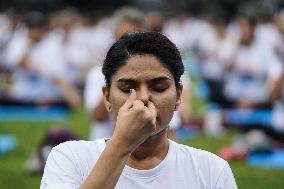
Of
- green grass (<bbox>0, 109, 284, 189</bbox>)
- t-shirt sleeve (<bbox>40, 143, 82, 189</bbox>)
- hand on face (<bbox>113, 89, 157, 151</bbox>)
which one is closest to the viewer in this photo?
hand on face (<bbox>113, 89, 157, 151</bbox>)

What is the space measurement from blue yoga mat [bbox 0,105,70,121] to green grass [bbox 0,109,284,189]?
0.31 m

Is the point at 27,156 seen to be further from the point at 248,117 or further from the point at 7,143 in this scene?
the point at 248,117

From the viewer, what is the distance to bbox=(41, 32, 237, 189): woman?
2443 millimetres

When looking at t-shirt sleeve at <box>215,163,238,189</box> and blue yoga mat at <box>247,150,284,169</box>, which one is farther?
blue yoga mat at <box>247,150,284,169</box>

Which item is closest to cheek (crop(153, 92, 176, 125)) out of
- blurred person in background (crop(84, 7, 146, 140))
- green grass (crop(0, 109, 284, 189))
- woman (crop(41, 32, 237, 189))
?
woman (crop(41, 32, 237, 189))

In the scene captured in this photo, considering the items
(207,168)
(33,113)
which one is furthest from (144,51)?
(33,113)

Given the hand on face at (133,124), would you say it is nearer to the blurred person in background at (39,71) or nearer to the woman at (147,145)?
the woman at (147,145)

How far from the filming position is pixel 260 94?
40.9 ft

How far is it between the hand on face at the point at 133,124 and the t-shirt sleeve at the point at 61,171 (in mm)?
326

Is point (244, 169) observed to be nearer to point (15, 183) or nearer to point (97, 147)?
point (15, 183)

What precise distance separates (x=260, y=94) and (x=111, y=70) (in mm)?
10058

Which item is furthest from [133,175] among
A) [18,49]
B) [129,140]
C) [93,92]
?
[18,49]

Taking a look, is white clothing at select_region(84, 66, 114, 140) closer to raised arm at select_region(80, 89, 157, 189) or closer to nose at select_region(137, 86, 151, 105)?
nose at select_region(137, 86, 151, 105)

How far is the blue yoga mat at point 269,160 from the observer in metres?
9.20
